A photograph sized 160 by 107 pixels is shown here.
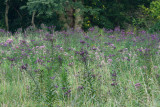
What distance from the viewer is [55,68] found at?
222 inches

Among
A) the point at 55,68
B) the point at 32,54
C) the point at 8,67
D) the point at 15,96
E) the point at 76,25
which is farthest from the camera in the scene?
the point at 76,25

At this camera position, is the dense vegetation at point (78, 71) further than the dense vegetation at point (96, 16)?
No

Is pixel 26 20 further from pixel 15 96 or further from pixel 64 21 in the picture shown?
pixel 15 96

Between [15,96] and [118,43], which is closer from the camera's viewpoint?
[15,96]

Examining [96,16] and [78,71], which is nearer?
[78,71]

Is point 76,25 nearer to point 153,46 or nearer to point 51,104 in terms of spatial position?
point 153,46

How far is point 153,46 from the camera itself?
718 centimetres

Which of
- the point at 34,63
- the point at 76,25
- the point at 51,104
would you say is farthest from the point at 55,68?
the point at 76,25

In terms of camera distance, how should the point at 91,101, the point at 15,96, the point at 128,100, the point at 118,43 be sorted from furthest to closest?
1. the point at 118,43
2. the point at 15,96
3. the point at 91,101
4. the point at 128,100

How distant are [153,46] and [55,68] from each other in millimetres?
3148

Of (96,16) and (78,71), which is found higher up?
(78,71)

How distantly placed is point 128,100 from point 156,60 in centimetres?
240

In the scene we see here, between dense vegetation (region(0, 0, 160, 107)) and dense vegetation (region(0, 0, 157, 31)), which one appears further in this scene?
dense vegetation (region(0, 0, 157, 31))

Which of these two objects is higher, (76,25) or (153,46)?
(153,46)
